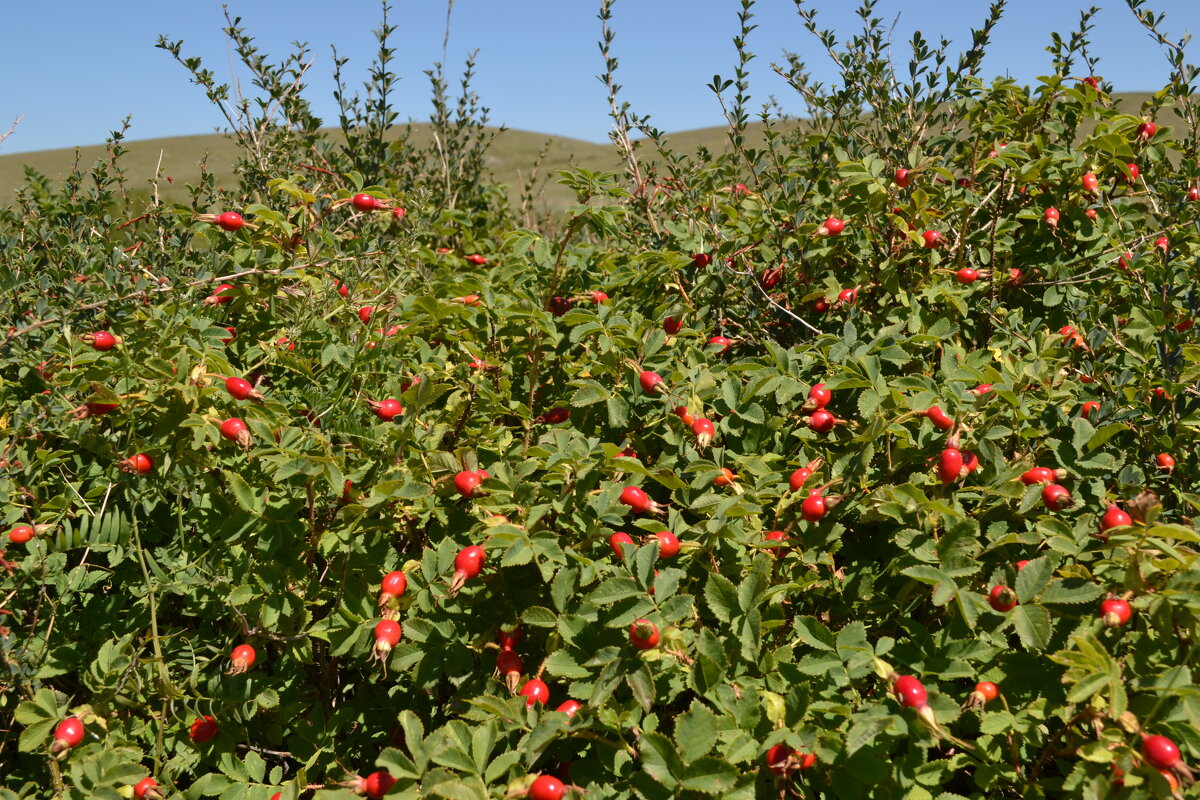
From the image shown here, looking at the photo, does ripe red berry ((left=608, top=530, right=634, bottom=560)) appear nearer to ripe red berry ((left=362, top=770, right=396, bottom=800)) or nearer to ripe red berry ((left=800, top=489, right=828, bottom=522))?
ripe red berry ((left=800, top=489, right=828, bottom=522))

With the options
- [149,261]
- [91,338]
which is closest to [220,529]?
[91,338]

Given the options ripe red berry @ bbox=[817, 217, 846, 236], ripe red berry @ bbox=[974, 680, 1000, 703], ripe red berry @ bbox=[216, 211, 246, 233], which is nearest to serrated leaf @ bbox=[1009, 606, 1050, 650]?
ripe red berry @ bbox=[974, 680, 1000, 703]

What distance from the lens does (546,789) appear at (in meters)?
1.32

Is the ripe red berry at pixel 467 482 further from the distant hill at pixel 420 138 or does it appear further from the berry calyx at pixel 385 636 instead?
the distant hill at pixel 420 138

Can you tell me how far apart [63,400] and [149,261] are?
1248mm

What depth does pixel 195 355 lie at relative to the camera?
6.19 feet

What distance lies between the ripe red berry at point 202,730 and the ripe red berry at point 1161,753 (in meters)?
1.74

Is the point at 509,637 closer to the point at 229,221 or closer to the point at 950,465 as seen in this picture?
the point at 950,465

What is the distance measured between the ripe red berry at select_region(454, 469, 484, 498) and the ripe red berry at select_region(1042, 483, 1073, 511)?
44.9 inches

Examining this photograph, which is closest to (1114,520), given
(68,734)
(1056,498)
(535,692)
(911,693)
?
(1056,498)

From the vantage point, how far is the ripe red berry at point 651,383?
6.52 feet

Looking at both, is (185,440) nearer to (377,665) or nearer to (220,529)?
(220,529)

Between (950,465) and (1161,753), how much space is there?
0.61m

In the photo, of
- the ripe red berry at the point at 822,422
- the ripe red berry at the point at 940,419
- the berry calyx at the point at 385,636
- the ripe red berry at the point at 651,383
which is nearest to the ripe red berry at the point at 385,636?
the berry calyx at the point at 385,636
